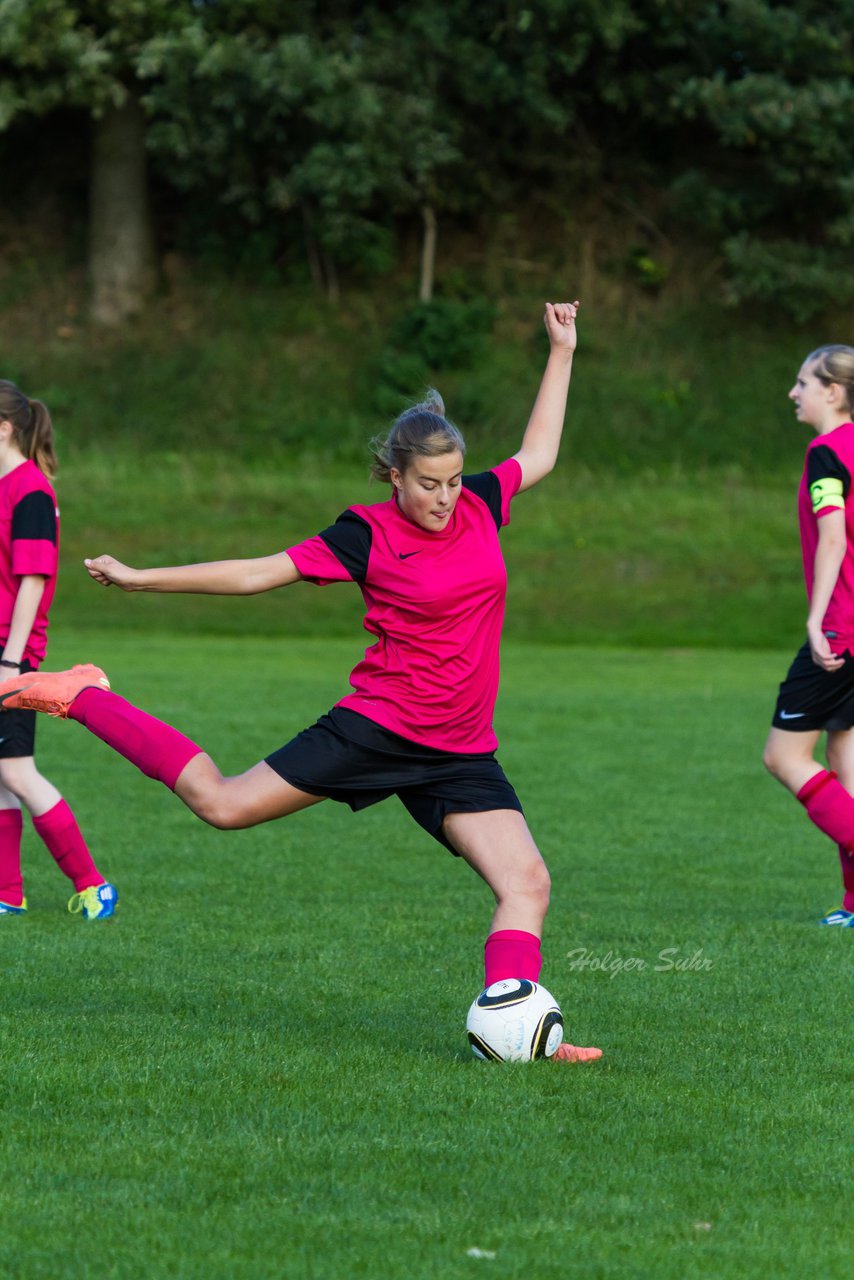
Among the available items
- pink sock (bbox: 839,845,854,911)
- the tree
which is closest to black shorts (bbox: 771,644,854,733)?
pink sock (bbox: 839,845,854,911)

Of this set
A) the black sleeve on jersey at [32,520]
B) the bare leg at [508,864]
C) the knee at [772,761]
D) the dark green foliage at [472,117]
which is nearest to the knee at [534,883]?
the bare leg at [508,864]

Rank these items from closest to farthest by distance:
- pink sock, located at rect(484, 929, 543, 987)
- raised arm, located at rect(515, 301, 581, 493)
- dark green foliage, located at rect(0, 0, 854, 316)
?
pink sock, located at rect(484, 929, 543, 987) < raised arm, located at rect(515, 301, 581, 493) < dark green foliage, located at rect(0, 0, 854, 316)

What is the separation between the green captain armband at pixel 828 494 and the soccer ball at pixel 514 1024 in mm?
2855

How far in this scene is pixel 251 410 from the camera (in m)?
32.5

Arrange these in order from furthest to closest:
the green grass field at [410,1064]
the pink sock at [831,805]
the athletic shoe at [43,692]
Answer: the pink sock at [831,805] < the athletic shoe at [43,692] < the green grass field at [410,1064]

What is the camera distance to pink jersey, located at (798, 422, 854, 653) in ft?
22.1

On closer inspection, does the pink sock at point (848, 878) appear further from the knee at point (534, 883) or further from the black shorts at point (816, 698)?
the knee at point (534, 883)

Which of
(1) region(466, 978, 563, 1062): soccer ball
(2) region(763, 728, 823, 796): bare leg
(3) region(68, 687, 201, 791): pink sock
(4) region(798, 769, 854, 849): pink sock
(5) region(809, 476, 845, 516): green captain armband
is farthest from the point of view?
(2) region(763, 728, 823, 796): bare leg

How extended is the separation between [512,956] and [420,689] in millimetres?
785

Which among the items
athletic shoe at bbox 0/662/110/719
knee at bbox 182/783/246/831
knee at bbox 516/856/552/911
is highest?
athletic shoe at bbox 0/662/110/719

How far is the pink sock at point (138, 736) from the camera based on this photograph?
16.5 feet

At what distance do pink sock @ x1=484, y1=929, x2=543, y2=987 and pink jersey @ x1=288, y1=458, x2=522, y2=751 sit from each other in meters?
0.54

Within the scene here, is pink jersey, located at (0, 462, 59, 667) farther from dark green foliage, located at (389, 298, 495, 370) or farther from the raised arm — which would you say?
dark green foliage, located at (389, 298, 495, 370)

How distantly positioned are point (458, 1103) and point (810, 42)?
97.7ft
